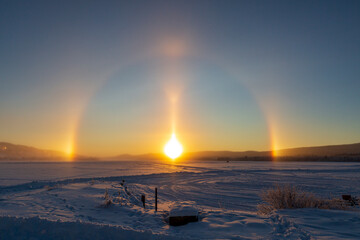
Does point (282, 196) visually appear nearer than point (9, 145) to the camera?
Yes

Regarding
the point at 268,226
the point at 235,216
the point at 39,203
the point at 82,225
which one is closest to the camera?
the point at 82,225

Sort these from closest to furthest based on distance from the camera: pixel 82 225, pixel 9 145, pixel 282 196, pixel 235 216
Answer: pixel 82 225, pixel 235 216, pixel 282 196, pixel 9 145

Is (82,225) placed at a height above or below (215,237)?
above

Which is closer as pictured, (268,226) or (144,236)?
(144,236)

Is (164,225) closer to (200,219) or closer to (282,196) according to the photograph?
(200,219)

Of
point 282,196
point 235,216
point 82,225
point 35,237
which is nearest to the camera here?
point 35,237

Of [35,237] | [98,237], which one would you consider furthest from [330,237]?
[35,237]

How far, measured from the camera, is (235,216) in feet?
27.2

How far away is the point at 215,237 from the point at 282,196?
15.3 feet

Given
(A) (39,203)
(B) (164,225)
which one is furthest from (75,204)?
(B) (164,225)

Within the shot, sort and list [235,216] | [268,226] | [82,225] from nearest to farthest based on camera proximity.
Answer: [82,225] → [268,226] → [235,216]

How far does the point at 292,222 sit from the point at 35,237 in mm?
6566

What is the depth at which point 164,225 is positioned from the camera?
7.58m

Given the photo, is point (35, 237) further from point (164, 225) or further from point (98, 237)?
point (164, 225)
